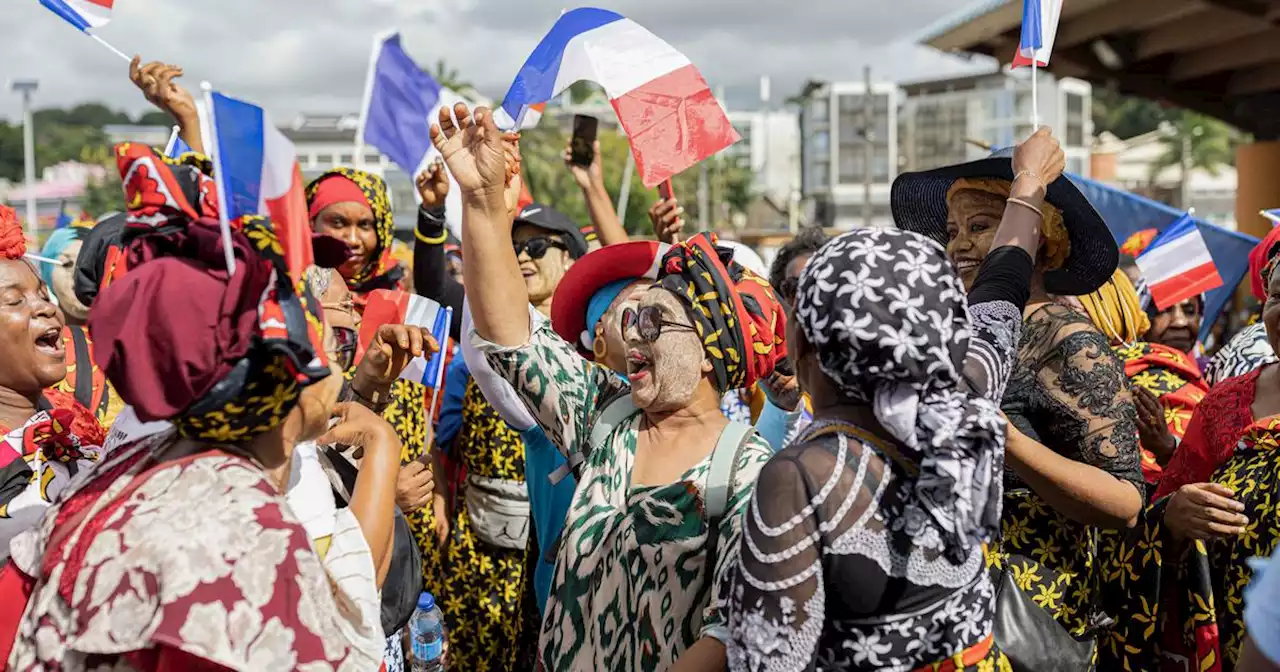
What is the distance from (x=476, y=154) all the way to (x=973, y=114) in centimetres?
8470

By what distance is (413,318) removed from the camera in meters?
4.01

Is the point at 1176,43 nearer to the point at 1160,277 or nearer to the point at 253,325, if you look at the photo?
the point at 1160,277

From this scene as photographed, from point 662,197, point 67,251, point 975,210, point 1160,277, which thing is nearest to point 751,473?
point 975,210

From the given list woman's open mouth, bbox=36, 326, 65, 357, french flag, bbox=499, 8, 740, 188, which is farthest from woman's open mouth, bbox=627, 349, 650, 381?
woman's open mouth, bbox=36, 326, 65, 357

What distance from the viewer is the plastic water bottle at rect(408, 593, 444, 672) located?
498 centimetres

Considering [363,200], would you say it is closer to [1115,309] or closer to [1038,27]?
[1038,27]

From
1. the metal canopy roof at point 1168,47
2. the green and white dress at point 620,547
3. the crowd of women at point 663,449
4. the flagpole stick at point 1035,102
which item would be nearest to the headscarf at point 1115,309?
the crowd of women at point 663,449

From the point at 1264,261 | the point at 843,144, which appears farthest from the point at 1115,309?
the point at 843,144

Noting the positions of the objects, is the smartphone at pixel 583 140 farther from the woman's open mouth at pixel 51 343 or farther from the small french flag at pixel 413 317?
the woman's open mouth at pixel 51 343

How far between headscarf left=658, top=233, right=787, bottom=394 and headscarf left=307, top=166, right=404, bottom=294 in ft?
7.36

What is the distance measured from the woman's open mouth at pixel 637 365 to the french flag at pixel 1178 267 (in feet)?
13.6

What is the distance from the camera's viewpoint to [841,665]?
7.14ft

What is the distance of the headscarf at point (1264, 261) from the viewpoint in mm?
3654

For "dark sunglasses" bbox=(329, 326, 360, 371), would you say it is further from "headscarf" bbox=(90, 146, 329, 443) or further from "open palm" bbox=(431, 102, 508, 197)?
"headscarf" bbox=(90, 146, 329, 443)
